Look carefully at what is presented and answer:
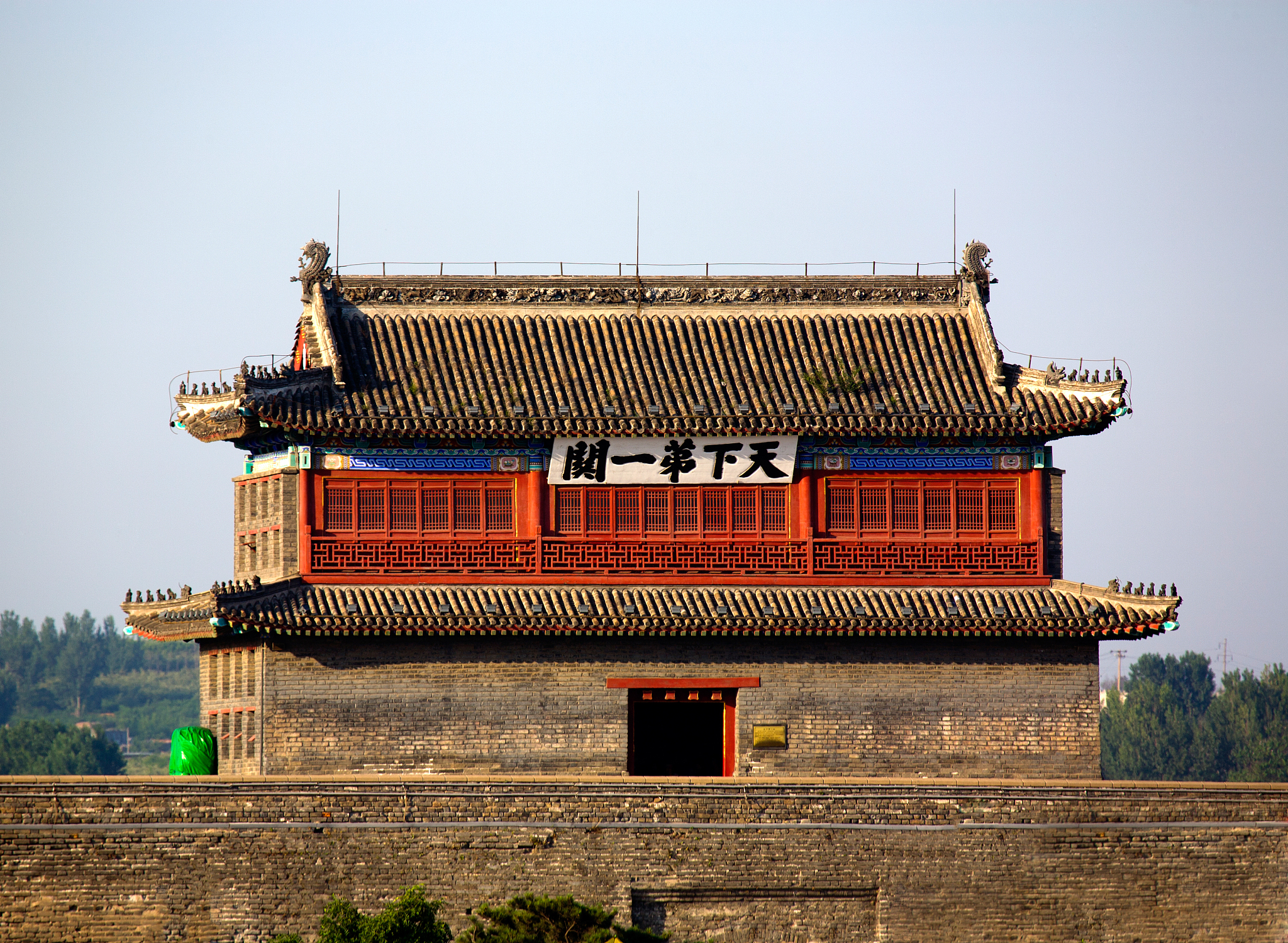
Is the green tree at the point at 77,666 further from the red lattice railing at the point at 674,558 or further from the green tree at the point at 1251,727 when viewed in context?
the red lattice railing at the point at 674,558

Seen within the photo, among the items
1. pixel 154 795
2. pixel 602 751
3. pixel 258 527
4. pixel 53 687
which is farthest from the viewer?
pixel 53 687

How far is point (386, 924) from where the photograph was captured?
2194 cm

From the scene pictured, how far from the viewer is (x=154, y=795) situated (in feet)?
84.2

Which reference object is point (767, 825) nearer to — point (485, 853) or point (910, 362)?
point (485, 853)

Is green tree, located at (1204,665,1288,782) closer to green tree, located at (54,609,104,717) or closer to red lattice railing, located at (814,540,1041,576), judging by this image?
red lattice railing, located at (814,540,1041,576)

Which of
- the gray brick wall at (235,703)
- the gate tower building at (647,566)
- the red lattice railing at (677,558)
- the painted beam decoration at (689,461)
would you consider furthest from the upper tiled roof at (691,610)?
the painted beam decoration at (689,461)

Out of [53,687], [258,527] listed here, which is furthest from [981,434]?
[53,687]

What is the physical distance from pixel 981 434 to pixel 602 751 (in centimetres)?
872

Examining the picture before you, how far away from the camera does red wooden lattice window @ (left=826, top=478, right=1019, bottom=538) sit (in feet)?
99.6

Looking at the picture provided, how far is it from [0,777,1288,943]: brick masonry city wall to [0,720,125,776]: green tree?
77481 mm

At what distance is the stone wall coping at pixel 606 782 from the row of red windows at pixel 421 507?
4.97 meters

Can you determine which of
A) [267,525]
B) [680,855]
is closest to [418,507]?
[267,525]

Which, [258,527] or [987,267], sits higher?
[987,267]

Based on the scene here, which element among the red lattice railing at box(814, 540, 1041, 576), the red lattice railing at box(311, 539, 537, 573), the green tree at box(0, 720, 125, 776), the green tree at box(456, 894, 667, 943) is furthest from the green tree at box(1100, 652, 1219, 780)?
the green tree at box(456, 894, 667, 943)
